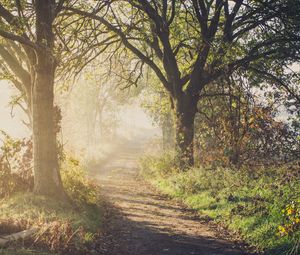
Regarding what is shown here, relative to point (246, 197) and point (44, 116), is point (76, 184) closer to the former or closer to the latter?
point (44, 116)

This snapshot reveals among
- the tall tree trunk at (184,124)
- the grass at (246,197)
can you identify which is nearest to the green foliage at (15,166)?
the grass at (246,197)

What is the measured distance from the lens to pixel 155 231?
36.3 ft

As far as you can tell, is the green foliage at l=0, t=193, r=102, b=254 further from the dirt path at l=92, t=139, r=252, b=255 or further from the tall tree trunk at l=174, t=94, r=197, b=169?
the tall tree trunk at l=174, t=94, r=197, b=169

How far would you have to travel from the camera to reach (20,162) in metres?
13.8

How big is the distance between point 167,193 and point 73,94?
37734 mm

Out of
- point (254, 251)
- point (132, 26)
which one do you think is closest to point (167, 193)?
point (132, 26)

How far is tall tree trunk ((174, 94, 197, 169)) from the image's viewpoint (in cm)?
2008

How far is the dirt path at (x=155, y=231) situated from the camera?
934 centimetres

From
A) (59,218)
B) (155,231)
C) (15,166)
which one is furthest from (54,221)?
(15,166)

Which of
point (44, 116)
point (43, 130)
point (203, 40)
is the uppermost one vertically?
point (203, 40)

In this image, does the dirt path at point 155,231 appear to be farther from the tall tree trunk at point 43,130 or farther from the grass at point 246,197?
the tall tree trunk at point 43,130

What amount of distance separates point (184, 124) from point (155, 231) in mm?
9821

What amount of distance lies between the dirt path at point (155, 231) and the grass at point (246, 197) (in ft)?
1.92

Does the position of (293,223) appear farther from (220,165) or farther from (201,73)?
(201,73)
